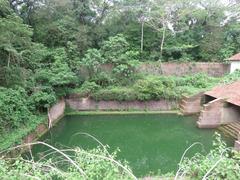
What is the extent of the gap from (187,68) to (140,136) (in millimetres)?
9851

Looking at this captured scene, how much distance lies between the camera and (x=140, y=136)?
12180 millimetres

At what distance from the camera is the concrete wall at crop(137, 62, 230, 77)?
2011 centimetres

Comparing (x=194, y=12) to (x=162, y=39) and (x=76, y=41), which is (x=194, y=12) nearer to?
(x=162, y=39)

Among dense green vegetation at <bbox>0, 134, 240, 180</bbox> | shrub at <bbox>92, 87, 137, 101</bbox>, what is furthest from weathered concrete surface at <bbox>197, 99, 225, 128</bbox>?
dense green vegetation at <bbox>0, 134, 240, 180</bbox>

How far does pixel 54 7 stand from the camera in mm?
20094

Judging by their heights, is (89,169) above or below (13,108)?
above

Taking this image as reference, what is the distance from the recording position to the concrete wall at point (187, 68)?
20.1m

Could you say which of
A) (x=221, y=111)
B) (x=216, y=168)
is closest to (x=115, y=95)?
(x=221, y=111)

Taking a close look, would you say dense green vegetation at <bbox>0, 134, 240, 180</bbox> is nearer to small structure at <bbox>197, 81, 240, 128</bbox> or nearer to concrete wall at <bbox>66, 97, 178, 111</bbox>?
small structure at <bbox>197, 81, 240, 128</bbox>

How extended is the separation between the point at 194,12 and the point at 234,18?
4105 mm

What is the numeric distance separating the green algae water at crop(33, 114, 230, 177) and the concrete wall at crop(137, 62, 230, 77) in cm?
509

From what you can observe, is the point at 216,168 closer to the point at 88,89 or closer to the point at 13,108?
the point at 13,108

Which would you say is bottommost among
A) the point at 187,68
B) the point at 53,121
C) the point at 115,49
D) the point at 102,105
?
the point at 53,121

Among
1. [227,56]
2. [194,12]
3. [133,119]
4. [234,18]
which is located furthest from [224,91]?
[234,18]
